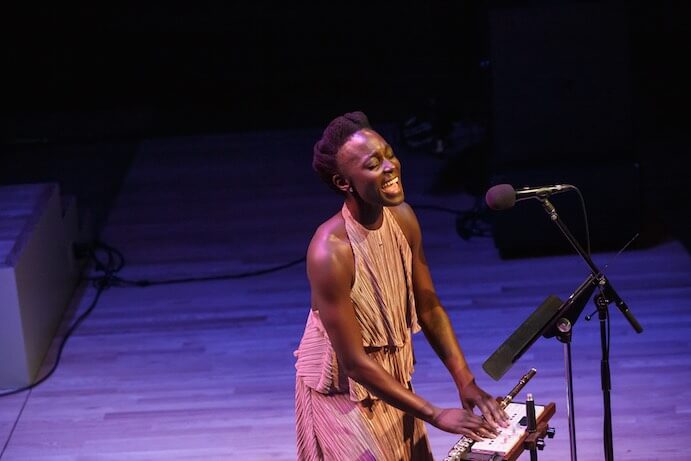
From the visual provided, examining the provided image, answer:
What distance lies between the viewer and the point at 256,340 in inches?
222

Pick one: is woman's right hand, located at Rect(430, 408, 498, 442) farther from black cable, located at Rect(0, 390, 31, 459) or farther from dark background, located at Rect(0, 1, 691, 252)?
dark background, located at Rect(0, 1, 691, 252)

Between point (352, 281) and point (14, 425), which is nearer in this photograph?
point (352, 281)

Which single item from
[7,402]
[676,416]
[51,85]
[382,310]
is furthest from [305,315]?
[51,85]

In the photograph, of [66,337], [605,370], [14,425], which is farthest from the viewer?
[66,337]

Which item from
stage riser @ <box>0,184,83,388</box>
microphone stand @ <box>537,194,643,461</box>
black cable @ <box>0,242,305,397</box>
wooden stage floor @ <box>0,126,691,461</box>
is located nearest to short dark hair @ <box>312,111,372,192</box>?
microphone stand @ <box>537,194,643,461</box>

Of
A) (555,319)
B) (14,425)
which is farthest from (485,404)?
(14,425)

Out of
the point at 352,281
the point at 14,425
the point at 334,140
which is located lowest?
the point at 14,425

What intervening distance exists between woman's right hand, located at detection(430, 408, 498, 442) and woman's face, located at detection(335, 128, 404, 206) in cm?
51

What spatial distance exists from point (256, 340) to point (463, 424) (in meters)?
2.78

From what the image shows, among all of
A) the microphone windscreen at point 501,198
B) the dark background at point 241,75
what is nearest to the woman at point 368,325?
the microphone windscreen at point 501,198

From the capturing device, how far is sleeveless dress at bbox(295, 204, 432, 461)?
10.0 ft

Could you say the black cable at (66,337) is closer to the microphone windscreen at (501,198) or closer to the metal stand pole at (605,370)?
the metal stand pole at (605,370)

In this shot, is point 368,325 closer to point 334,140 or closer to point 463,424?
point 463,424

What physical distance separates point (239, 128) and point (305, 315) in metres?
3.13
